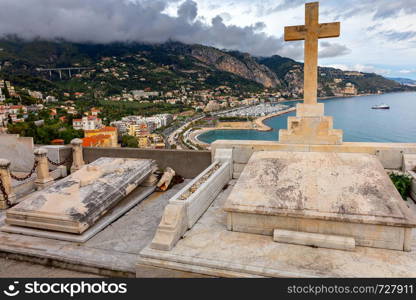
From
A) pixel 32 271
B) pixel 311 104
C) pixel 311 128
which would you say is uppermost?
pixel 311 104

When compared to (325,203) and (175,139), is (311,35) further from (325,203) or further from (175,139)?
(175,139)

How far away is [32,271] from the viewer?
13.9 feet

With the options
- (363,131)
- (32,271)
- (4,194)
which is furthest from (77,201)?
(363,131)

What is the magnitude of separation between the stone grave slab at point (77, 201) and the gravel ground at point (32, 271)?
0.67 metres

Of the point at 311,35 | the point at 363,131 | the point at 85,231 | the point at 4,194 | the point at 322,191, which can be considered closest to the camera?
the point at 322,191

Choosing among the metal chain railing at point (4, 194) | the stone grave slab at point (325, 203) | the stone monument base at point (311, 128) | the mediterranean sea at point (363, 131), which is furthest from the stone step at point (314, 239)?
the mediterranean sea at point (363, 131)

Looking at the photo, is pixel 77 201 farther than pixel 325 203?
Yes

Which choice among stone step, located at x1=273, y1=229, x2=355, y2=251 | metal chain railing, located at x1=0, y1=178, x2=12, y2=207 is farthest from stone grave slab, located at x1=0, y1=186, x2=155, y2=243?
stone step, located at x1=273, y1=229, x2=355, y2=251

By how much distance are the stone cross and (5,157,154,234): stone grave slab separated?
428 cm

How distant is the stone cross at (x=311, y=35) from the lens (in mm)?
6371

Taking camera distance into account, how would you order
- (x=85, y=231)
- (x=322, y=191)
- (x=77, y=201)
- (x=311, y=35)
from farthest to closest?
(x=311, y=35)
(x=77, y=201)
(x=85, y=231)
(x=322, y=191)

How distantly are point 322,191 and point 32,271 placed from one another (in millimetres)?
4345

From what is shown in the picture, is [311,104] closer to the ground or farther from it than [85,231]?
farther from it

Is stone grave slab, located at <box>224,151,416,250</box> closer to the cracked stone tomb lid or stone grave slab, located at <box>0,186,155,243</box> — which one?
the cracked stone tomb lid
